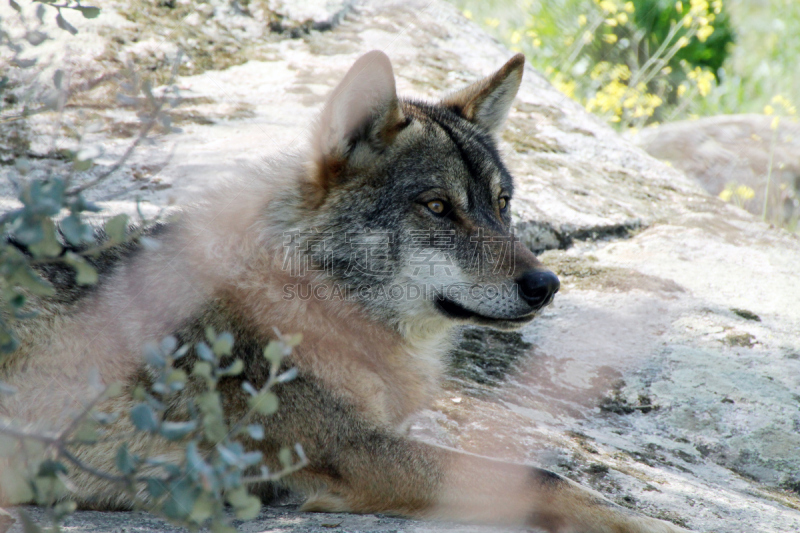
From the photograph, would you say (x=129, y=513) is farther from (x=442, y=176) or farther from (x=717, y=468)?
(x=717, y=468)

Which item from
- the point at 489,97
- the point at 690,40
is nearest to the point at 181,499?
the point at 489,97

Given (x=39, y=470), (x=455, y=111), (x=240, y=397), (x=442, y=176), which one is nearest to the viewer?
(x=39, y=470)

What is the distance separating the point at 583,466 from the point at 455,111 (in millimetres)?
2141

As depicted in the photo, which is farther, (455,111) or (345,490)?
(455,111)

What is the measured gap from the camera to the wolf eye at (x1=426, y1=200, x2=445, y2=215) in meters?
A: 3.26

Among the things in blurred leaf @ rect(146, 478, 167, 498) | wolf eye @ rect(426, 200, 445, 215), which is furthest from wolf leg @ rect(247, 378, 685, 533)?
blurred leaf @ rect(146, 478, 167, 498)

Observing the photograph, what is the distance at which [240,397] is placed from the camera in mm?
2711

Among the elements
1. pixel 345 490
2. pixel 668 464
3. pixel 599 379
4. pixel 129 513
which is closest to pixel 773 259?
pixel 599 379

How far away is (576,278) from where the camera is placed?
506cm

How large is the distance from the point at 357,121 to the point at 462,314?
1.04 meters

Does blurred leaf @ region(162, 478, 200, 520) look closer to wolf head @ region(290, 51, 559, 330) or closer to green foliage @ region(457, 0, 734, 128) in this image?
wolf head @ region(290, 51, 559, 330)

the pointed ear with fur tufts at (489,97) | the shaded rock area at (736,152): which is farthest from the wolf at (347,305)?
the shaded rock area at (736,152)

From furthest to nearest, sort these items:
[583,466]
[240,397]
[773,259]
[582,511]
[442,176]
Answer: [773,259] < [442,176] < [583,466] < [240,397] < [582,511]

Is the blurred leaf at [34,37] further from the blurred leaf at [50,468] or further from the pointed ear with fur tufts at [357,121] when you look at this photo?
the blurred leaf at [50,468]
